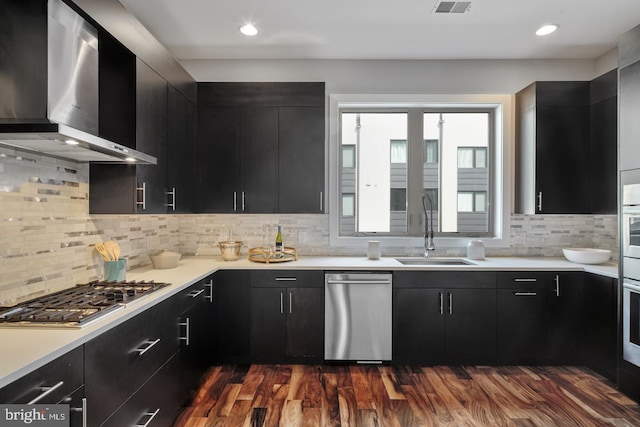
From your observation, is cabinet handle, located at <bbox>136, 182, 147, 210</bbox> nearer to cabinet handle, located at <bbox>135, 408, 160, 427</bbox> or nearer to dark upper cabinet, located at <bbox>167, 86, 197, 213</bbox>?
dark upper cabinet, located at <bbox>167, 86, 197, 213</bbox>

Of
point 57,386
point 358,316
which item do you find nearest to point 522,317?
point 358,316

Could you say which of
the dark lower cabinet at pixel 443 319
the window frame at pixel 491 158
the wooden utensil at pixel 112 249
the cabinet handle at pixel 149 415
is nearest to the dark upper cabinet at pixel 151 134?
the wooden utensil at pixel 112 249

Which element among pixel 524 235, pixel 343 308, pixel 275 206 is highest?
pixel 275 206

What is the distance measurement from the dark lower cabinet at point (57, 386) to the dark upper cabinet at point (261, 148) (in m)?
2.23

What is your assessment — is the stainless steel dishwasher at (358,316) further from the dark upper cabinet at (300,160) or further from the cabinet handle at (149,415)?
the cabinet handle at (149,415)

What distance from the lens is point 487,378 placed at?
2992mm

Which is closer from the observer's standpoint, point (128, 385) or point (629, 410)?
point (128, 385)

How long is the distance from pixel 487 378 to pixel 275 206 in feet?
7.68

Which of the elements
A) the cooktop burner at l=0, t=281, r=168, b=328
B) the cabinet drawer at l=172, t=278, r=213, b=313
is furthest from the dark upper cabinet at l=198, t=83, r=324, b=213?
Result: the cooktop burner at l=0, t=281, r=168, b=328

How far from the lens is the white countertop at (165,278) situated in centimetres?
121

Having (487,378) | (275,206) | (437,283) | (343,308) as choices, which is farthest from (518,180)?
(275,206)

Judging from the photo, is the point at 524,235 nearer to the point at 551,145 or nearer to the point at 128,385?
the point at 551,145

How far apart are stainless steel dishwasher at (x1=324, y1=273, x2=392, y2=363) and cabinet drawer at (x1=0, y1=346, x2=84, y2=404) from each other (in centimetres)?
206

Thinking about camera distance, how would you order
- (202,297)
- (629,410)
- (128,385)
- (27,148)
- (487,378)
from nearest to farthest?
(128,385)
(27,148)
(629,410)
(202,297)
(487,378)
